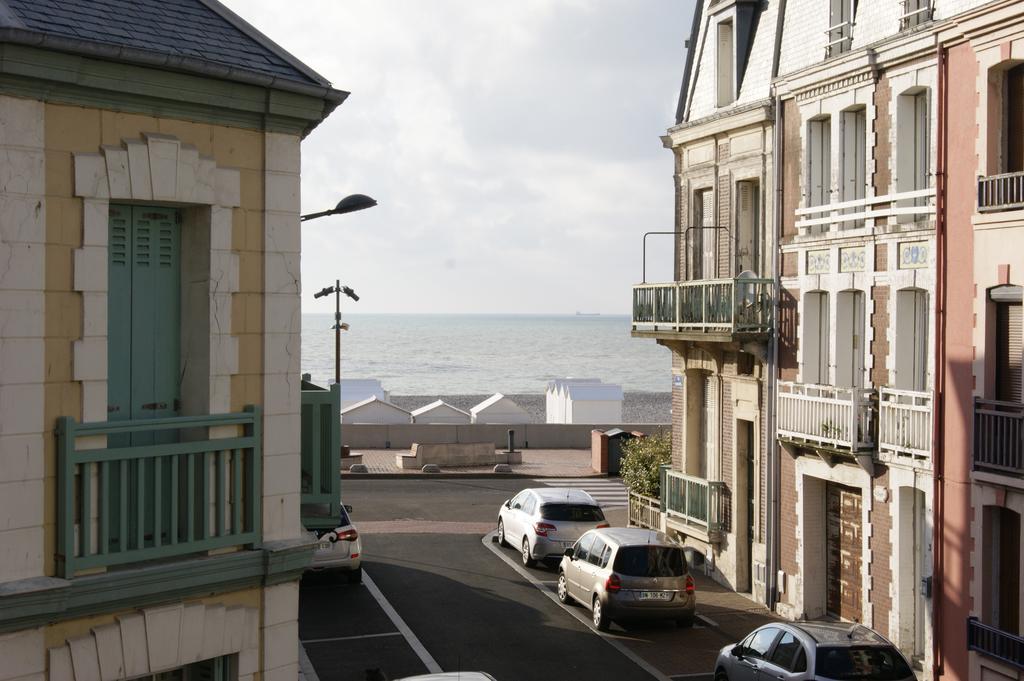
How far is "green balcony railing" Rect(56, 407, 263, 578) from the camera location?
780cm

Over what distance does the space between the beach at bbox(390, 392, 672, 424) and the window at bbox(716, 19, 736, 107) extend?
59.0 m

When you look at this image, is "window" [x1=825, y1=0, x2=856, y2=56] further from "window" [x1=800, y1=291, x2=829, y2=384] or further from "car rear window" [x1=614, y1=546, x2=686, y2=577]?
"car rear window" [x1=614, y1=546, x2=686, y2=577]

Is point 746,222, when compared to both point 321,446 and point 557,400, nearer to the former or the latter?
point 321,446

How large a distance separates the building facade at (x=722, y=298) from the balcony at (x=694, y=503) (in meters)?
0.03

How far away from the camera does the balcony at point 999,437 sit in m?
16.4

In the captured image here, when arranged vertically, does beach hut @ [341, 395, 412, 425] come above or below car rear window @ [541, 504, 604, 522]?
above

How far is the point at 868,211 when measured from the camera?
20.2 m

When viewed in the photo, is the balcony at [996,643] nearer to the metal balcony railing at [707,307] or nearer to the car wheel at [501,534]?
the metal balcony railing at [707,307]

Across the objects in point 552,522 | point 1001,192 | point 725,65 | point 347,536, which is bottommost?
point 552,522

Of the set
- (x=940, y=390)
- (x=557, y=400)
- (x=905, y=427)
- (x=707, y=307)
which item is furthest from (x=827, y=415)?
(x=557, y=400)

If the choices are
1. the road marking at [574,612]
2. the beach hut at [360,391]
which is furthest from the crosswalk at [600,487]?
the beach hut at [360,391]

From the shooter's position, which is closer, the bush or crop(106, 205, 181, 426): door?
crop(106, 205, 181, 426): door

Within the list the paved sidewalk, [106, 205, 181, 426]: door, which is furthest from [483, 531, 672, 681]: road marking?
[106, 205, 181, 426]: door

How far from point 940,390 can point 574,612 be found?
815cm
